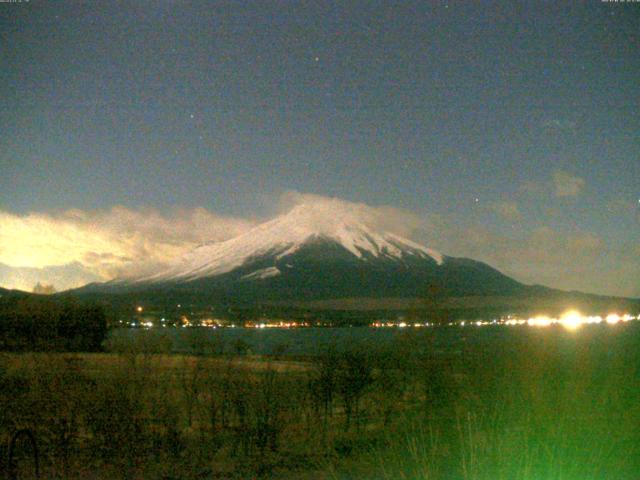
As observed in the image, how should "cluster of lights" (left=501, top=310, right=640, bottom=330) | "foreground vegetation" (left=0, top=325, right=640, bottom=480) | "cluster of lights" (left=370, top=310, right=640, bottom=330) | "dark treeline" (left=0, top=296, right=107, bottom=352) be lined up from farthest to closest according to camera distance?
"cluster of lights" (left=501, top=310, right=640, bottom=330) < "cluster of lights" (left=370, top=310, right=640, bottom=330) < "dark treeline" (left=0, top=296, right=107, bottom=352) < "foreground vegetation" (left=0, top=325, right=640, bottom=480)

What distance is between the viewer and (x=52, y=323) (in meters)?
29.2

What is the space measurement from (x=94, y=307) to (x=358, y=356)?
27.3 metres

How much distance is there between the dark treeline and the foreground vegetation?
12569 millimetres

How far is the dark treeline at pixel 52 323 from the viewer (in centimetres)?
2711

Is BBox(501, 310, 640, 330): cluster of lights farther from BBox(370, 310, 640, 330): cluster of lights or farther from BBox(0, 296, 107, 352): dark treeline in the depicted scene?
BBox(0, 296, 107, 352): dark treeline

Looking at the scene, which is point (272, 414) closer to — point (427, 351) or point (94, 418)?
point (94, 418)

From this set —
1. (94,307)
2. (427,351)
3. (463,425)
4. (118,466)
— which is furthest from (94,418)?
(94,307)

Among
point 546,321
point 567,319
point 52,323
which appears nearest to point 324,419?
point 52,323

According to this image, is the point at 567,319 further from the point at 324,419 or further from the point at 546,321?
the point at 324,419

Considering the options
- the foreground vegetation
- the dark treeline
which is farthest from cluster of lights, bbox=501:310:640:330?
the foreground vegetation

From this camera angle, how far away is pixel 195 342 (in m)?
18.4

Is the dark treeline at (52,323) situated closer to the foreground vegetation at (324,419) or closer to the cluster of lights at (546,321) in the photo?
the foreground vegetation at (324,419)

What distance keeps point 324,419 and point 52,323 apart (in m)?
19.0

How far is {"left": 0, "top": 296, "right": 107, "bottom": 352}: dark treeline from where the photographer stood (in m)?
27.1
